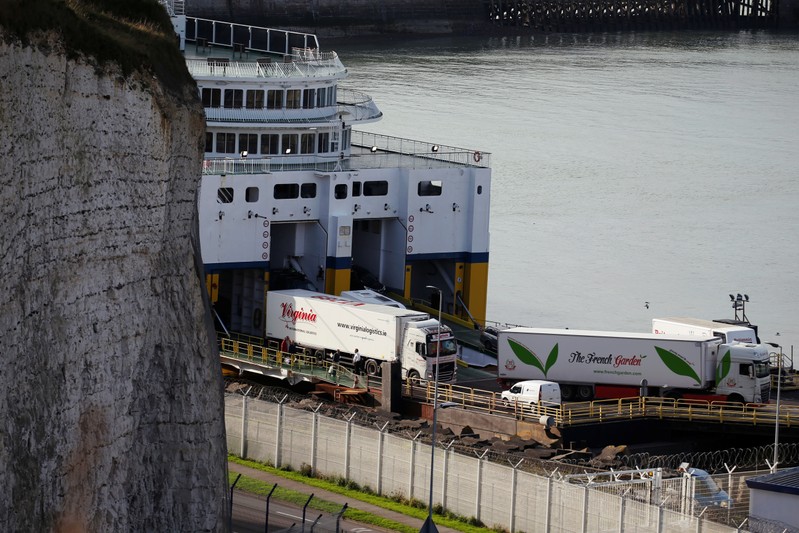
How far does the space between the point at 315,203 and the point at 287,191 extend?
743 mm

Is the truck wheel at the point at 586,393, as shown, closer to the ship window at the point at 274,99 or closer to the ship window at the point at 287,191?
the ship window at the point at 287,191

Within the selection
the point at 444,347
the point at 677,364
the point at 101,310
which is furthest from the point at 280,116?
the point at 101,310

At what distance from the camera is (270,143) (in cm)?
4309

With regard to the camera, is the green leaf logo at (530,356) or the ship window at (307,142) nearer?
the green leaf logo at (530,356)

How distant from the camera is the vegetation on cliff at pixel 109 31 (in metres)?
17.0

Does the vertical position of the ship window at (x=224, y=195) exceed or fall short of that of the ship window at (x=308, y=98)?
it falls short

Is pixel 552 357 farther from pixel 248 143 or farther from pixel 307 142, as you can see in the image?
pixel 248 143

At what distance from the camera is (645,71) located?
325 ft

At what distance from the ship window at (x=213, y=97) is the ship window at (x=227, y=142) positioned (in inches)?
30.9

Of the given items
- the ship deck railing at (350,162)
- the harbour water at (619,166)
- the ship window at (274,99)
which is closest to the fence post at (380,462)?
the ship deck railing at (350,162)

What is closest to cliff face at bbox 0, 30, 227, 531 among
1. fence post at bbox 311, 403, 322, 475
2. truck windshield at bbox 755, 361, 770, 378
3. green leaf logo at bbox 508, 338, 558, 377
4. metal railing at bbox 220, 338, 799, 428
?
fence post at bbox 311, 403, 322, 475

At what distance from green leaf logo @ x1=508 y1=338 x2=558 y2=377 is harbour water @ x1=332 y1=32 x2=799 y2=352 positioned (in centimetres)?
1268

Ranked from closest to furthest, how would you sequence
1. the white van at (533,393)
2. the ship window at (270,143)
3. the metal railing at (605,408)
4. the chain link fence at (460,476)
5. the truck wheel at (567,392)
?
1. the chain link fence at (460,476)
2. the metal railing at (605,408)
3. the white van at (533,393)
4. the truck wheel at (567,392)
5. the ship window at (270,143)

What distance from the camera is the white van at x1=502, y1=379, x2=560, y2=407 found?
33781 millimetres
